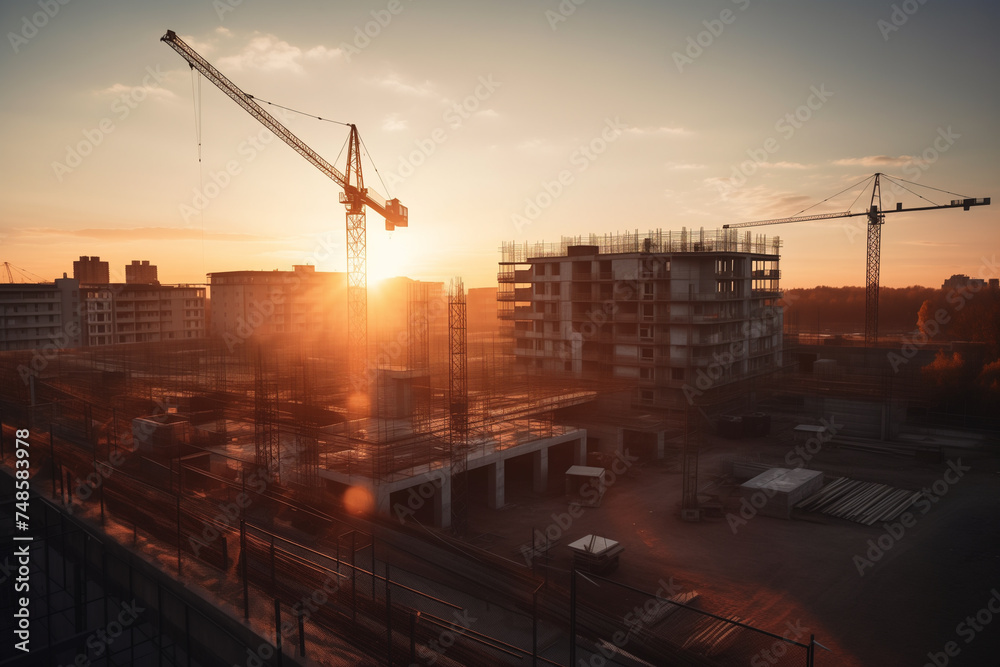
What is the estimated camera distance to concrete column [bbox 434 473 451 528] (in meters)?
20.4

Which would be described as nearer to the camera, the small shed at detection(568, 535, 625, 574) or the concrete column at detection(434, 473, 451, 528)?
the small shed at detection(568, 535, 625, 574)

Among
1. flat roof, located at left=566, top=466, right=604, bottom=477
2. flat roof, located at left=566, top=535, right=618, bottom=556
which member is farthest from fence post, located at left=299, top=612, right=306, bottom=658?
flat roof, located at left=566, top=466, right=604, bottom=477

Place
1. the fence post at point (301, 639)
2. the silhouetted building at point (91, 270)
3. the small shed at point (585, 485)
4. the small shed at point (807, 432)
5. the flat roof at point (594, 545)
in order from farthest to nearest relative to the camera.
A: the silhouetted building at point (91, 270) → the small shed at point (807, 432) → the small shed at point (585, 485) → the flat roof at point (594, 545) → the fence post at point (301, 639)

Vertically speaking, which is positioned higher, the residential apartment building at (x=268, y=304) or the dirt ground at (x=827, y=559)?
the residential apartment building at (x=268, y=304)

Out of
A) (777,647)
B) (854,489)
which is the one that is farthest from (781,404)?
(777,647)

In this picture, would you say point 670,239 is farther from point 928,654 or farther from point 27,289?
point 27,289

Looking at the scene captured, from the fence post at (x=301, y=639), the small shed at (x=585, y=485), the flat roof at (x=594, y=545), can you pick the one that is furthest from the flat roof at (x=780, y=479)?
the fence post at (x=301, y=639)

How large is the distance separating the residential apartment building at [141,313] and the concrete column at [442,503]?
6202 cm

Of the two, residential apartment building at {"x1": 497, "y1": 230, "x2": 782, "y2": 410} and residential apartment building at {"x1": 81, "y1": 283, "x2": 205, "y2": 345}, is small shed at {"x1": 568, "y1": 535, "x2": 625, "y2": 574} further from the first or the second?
residential apartment building at {"x1": 81, "y1": 283, "x2": 205, "y2": 345}

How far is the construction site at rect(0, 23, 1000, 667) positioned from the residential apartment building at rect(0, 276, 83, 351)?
2422 centimetres

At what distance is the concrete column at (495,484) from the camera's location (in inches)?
897

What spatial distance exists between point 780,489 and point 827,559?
4.33 m

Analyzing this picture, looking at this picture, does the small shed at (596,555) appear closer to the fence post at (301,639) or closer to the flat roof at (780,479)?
the fence post at (301,639)

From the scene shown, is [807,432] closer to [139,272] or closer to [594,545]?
[594,545]
